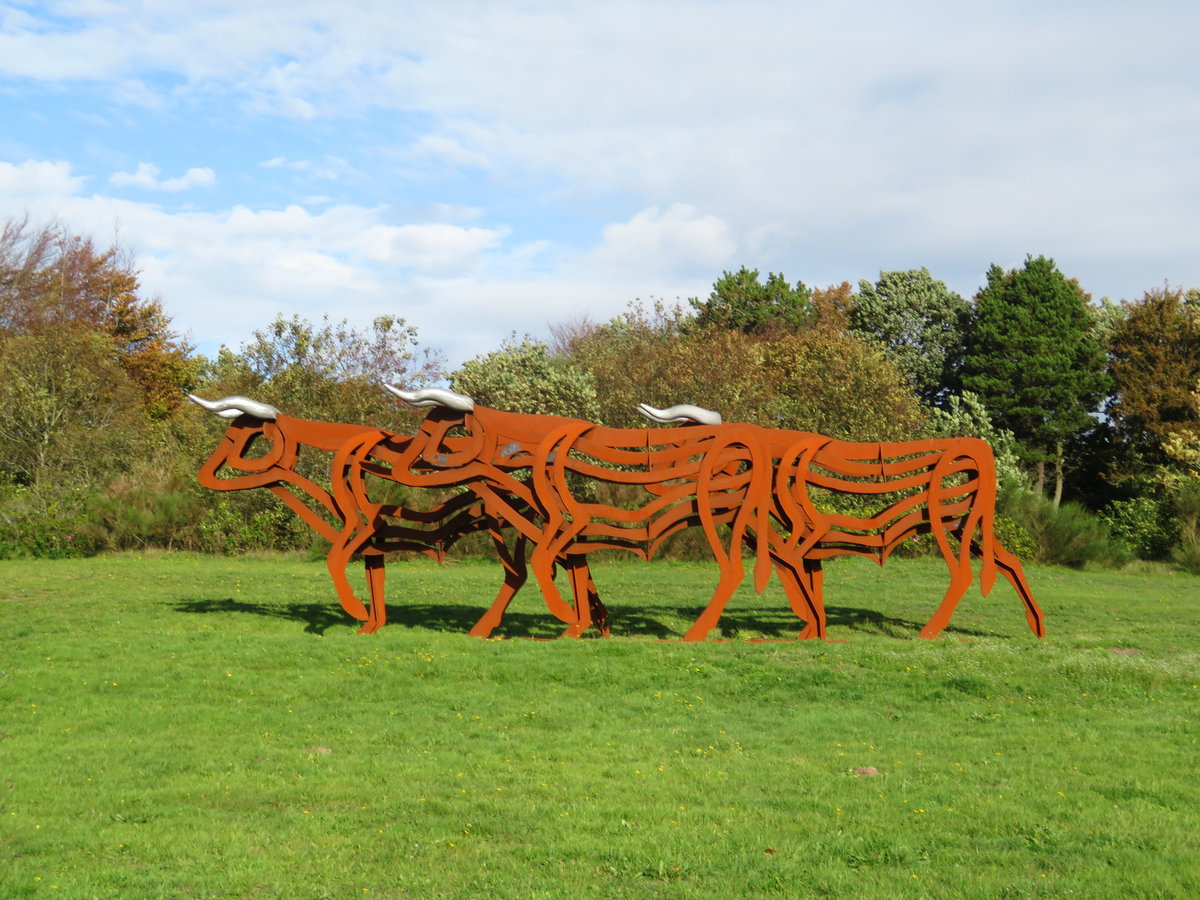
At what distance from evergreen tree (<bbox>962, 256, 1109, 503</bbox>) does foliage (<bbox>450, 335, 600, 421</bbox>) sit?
19.1 metres

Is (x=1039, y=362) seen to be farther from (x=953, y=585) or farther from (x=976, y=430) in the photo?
(x=953, y=585)

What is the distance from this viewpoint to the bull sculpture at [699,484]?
14.3m

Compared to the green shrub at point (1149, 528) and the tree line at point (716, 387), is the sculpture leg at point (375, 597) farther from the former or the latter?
the green shrub at point (1149, 528)

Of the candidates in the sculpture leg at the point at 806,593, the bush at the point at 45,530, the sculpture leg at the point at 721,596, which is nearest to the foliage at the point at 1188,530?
the sculpture leg at the point at 806,593

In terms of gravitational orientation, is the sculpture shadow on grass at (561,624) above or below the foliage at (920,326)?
below

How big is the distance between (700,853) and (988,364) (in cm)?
4343

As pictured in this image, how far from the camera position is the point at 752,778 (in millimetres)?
8992

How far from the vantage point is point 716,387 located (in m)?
34.8

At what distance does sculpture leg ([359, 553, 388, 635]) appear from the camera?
15.1 meters

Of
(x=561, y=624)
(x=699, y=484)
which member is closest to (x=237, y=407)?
(x=561, y=624)

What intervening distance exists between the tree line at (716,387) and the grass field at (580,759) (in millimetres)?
13063

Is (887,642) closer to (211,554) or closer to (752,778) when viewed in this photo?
(752,778)

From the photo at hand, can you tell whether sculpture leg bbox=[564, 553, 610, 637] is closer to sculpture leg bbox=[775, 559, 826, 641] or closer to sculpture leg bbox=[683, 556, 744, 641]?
sculpture leg bbox=[683, 556, 744, 641]

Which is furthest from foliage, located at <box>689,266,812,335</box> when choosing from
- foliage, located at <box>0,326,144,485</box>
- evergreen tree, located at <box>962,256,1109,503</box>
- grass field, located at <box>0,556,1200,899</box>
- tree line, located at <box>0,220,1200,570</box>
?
grass field, located at <box>0,556,1200,899</box>
